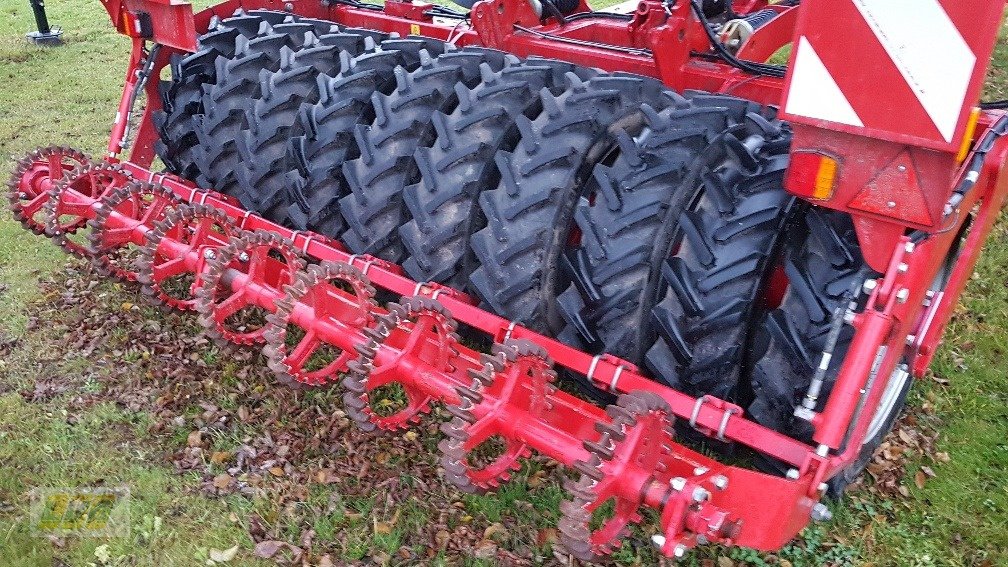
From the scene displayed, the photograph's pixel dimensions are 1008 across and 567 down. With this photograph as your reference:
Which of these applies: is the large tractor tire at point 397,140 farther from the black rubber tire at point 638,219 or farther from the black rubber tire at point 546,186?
the black rubber tire at point 638,219

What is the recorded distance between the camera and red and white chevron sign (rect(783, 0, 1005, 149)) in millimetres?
1596

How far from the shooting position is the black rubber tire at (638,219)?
2.41 meters

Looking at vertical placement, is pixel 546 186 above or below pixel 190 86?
above

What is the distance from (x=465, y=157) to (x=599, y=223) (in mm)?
634

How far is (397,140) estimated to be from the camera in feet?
9.83

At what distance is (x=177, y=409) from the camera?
3275 mm

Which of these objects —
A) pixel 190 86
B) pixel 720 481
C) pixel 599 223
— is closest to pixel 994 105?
pixel 599 223

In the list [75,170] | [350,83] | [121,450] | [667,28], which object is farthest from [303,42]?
[121,450]

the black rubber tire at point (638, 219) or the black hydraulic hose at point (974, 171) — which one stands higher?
the black hydraulic hose at point (974, 171)

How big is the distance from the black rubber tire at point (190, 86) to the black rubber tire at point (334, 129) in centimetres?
84

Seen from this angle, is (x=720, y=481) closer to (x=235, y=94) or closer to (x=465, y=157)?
(x=465, y=157)

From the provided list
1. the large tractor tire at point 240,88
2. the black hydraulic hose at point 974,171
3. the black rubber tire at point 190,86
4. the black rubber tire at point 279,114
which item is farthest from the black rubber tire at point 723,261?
the black rubber tire at point 190,86

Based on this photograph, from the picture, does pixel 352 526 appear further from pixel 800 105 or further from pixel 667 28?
pixel 667 28

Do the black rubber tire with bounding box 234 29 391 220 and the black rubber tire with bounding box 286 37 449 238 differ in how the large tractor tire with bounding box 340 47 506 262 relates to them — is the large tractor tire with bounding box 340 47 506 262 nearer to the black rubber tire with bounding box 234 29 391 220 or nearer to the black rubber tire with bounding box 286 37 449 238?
the black rubber tire with bounding box 286 37 449 238
